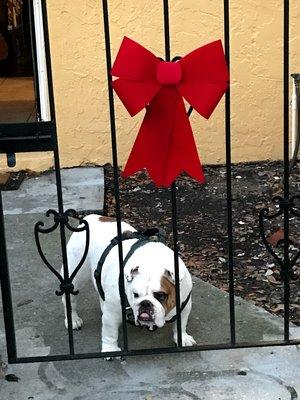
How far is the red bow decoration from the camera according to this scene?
2.36 m

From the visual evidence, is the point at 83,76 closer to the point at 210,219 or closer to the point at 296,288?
the point at 210,219

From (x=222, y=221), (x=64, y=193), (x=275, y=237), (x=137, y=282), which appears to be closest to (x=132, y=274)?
(x=137, y=282)

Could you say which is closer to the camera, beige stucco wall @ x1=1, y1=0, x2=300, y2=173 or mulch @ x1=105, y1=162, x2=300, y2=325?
mulch @ x1=105, y1=162, x2=300, y2=325

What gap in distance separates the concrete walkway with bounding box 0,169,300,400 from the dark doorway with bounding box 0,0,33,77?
254 inches

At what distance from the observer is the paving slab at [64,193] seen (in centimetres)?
530

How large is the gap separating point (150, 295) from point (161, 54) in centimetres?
358

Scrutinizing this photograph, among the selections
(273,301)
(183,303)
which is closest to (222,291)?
(273,301)

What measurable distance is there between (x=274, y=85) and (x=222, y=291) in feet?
9.91

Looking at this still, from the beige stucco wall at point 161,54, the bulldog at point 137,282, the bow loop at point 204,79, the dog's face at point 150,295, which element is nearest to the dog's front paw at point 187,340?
the bulldog at point 137,282

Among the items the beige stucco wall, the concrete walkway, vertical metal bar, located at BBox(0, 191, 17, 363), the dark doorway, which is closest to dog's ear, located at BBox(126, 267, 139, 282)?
the concrete walkway

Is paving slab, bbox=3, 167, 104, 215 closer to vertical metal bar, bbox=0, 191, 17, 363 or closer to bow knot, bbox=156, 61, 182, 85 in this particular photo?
vertical metal bar, bbox=0, 191, 17, 363

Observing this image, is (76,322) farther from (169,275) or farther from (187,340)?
(169,275)

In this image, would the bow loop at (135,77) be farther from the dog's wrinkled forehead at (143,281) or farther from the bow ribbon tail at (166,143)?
the dog's wrinkled forehead at (143,281)

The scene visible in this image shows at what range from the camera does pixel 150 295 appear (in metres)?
2.83
